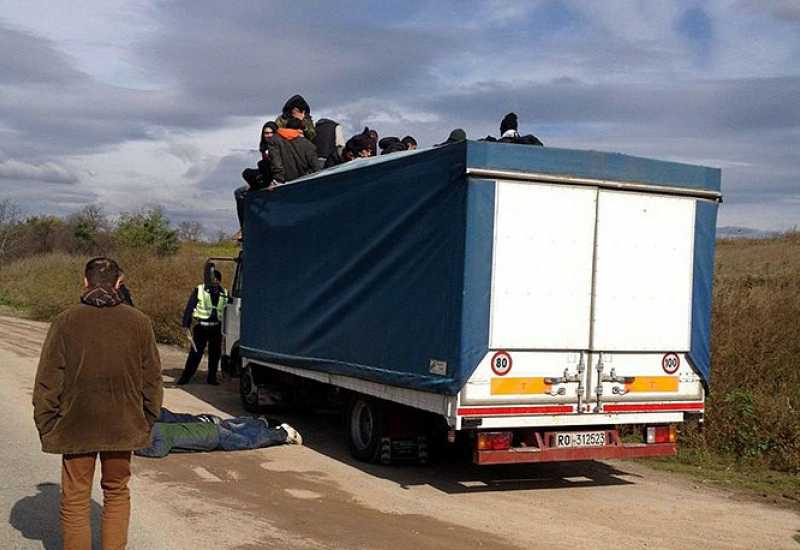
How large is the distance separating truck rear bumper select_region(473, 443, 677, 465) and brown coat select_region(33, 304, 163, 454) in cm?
360

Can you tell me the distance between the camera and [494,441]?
805 centimetres

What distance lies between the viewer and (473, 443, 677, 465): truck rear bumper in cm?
805

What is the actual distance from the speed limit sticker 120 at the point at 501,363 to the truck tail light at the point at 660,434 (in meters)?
1.69

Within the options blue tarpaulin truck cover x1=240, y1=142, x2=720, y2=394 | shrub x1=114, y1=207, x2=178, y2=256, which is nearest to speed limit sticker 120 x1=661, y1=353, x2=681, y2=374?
blue tarpaulin truck cover x1=240, y1=142, x2=720, y2=394

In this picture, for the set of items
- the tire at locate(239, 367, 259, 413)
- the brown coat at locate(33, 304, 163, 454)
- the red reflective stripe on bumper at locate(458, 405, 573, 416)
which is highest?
the brown coat at locate(33, 304, 163, 454)

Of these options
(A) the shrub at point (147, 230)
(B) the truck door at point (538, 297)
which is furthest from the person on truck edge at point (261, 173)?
(A) the shrub at point (147, 230)

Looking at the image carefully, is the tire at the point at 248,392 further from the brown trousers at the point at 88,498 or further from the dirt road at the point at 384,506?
the brown trousers at the point at 88,498

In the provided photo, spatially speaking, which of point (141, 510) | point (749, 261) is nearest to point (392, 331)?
point (141, 510)

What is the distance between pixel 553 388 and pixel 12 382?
991cm

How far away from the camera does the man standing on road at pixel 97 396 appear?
16.8 feet

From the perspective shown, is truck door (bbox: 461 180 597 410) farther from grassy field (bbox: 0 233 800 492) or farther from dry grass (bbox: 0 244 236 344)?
dry grass (bbox: 0 244 236 344)

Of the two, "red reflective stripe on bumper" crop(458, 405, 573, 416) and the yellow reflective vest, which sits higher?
the yellow reflective vest

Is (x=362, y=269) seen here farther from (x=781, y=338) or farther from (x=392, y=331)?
(x=781, y=338)

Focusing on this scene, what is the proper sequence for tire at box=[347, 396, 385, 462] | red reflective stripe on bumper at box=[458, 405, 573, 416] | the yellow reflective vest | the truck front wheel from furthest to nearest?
the yellow reflective vest
the truck front wheel
tire at box=[347, 396, 385, 462]
red reflective stripe on bumper at box=[458, 405, 573, 416]
